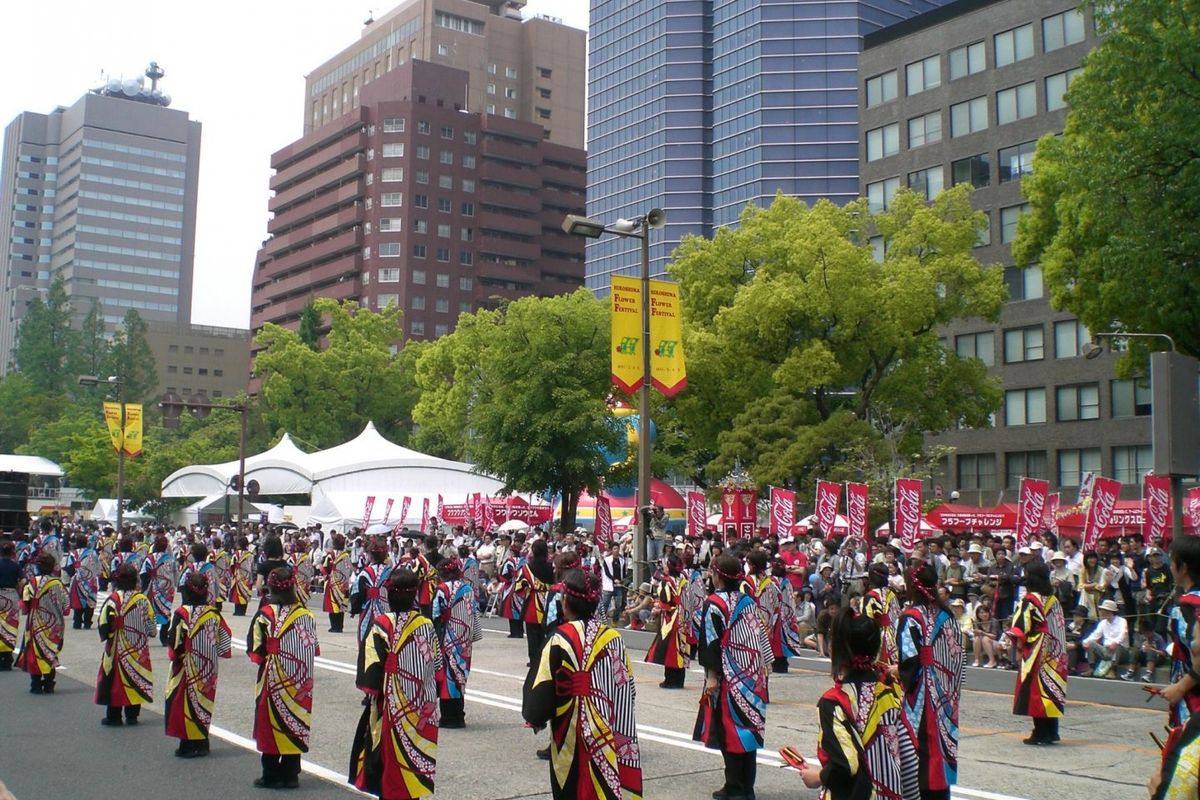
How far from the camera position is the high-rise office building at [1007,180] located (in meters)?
51.4

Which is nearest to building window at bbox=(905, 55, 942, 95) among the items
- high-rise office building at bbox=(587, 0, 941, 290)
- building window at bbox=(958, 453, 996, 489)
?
building window at bbox=(958, 453, 996, 489)

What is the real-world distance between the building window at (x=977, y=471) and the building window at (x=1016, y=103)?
Answer: 15936mm

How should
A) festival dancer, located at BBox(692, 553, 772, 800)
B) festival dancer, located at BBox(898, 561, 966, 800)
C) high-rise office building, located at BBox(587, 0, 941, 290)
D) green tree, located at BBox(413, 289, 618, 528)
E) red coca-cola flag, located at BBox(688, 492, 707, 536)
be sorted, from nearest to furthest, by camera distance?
festival dancer, located at BBox(898, 561, 966, 800) < festival dancer, located at BBox(692, 553, 772, 800) < red coca-cola flag, located at BBox(688, 492, 707, 536) < green tree, located at BBox(413, 289, 618, 528) < high-rise office building, located at BBox(587, 0, 941, 290)

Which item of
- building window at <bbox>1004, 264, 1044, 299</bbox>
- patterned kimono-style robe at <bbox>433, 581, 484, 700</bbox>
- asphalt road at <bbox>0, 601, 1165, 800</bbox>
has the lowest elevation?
asphalt road at <bbox>0, 601, 1165, 800</bbox>

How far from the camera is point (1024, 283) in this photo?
176 ft

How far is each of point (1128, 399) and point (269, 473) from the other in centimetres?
3637

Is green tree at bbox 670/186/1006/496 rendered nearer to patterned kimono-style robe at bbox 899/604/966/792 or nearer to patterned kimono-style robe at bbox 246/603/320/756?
patterned kimono-style robe at bbox 899/604/966/792

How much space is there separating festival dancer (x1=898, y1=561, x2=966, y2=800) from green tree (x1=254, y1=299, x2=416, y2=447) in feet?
197

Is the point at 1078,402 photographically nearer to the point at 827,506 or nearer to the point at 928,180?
the point at 928,180

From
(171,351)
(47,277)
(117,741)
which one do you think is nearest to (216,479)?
(117,741)

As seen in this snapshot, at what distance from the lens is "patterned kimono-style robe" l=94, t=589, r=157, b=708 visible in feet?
37.0

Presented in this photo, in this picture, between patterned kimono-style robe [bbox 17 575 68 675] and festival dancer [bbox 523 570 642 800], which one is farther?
patterned kimono-style robe [bbox 17 575 68 675]

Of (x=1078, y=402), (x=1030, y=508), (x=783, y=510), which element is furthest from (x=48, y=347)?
(x=1030, y=508)

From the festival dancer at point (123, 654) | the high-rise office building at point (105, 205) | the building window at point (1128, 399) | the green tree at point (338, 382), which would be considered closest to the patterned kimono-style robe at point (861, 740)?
the festival dancer at point (123, 654)
